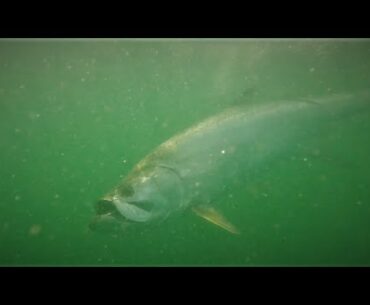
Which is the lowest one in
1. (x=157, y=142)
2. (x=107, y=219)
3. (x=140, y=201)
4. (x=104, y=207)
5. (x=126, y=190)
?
(x=107, y=219)

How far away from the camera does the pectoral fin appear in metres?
3.99

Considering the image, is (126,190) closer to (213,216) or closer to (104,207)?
(104,207)

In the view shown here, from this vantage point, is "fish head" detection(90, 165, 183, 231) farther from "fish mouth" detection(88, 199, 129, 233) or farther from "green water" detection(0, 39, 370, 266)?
"green water" detection(0, 39, 370, 266)

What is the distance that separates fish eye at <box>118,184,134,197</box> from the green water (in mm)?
2063

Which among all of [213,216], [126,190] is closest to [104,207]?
[126,190]

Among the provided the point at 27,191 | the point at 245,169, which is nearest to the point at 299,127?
Result: the point at 245,169

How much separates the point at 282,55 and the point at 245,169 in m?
12.7

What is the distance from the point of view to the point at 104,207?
3.97m

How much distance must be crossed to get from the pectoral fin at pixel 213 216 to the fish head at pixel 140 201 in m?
0.29

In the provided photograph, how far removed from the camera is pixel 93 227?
13.0 ft

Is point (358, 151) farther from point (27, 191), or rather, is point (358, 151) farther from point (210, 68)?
point (27, 191)

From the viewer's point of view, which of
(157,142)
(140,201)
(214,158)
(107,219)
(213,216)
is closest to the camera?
(107,219)

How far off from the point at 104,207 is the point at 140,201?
1.35ft

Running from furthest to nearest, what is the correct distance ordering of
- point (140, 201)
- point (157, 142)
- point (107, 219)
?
point (157, 142) → point (140, 201) → point (107, 219)
